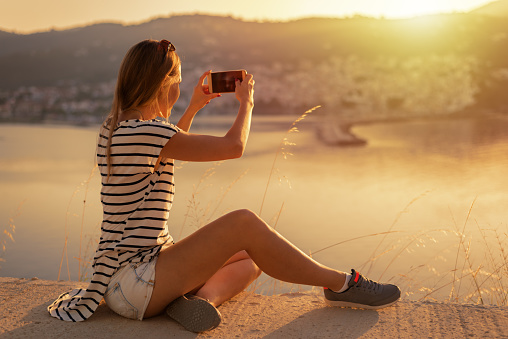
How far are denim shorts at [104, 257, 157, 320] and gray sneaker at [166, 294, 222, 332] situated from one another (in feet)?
0.41

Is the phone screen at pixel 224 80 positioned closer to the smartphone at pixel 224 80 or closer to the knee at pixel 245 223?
the smartphone at pixel 224 80

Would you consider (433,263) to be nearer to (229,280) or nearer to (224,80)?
(229,280)

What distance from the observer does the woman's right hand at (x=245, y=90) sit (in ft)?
7.01

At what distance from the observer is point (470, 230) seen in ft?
14.8

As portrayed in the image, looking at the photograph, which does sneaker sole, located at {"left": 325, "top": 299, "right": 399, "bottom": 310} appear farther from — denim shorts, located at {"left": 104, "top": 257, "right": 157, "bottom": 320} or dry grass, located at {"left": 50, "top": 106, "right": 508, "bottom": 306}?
dry grass, located at {"left": 50, "top": 106, "right": 508, "bottom": 306}

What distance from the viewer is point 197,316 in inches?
79.4

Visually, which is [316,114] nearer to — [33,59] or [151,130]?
[151,130]

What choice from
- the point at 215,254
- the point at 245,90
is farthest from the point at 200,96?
the point at 215,254

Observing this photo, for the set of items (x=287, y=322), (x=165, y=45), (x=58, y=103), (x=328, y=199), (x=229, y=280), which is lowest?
(x=328, y=199)

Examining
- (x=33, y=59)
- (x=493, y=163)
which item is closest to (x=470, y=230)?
(x=493, y=163)

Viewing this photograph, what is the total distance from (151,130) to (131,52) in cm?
30

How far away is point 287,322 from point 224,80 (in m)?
0.96

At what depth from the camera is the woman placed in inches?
77.6

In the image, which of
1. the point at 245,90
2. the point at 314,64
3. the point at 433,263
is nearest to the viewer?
the point at 245,90
